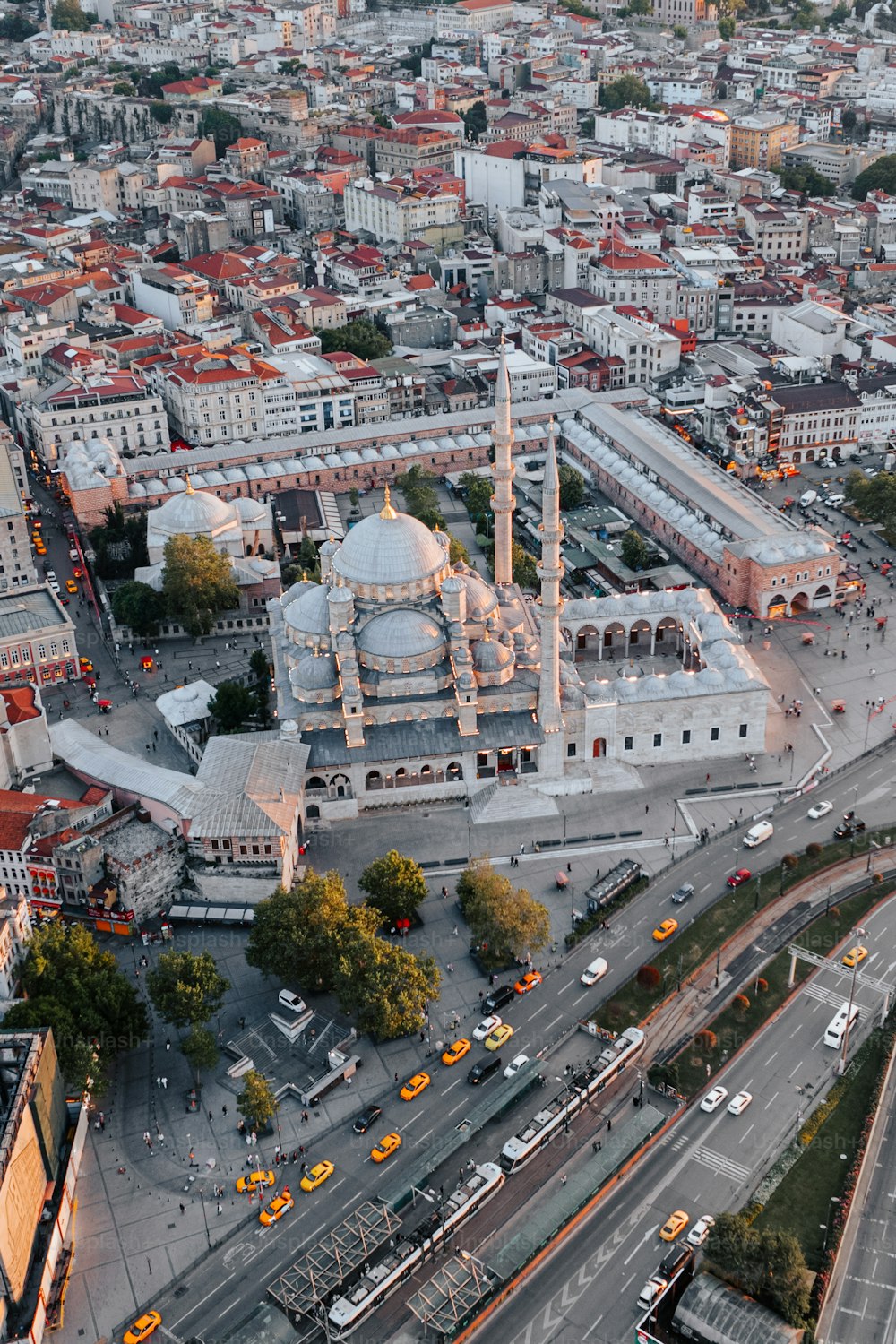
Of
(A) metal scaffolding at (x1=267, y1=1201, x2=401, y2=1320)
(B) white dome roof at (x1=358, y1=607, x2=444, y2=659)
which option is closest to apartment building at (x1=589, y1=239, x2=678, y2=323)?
(B) white dome roof at (x1=358, y1=607, x2=444, y2=659)

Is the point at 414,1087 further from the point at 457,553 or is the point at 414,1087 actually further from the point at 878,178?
the point at 878,178

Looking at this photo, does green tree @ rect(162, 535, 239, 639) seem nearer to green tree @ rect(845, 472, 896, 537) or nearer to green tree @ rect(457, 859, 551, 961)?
green tree @ rect(457, 859, 551, 961)

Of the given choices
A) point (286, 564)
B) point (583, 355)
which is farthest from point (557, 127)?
point (286, 564)

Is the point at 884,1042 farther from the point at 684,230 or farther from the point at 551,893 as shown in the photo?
the point at 684,230

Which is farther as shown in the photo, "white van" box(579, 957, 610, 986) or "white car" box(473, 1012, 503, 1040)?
"white van" box(579, 957, 610, 986)

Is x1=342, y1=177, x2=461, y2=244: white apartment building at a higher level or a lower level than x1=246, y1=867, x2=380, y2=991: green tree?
higher

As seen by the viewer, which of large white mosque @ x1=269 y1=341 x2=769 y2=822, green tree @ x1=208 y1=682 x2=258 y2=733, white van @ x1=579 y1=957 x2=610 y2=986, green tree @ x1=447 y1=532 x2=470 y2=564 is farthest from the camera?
green tree @ x1=447 y1=532 x2=470 y2=564

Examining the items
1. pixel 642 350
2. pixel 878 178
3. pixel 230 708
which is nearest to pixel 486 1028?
pixel 230 708
